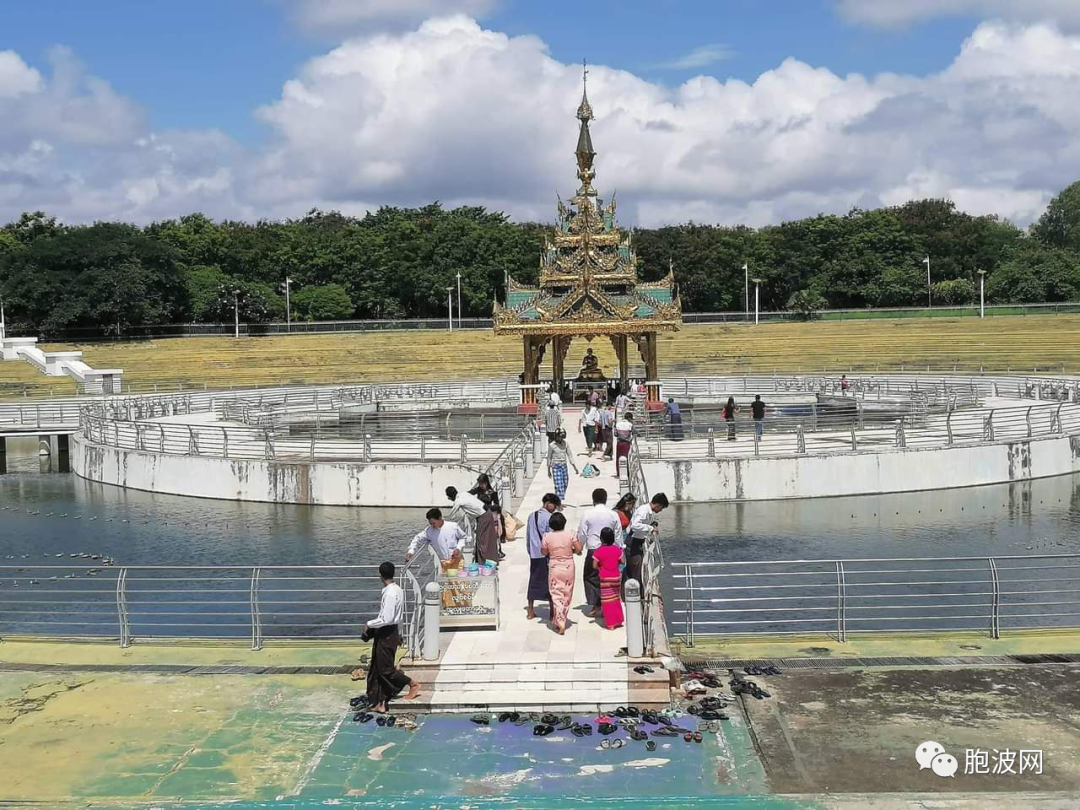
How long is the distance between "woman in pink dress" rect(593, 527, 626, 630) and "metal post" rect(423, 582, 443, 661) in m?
2.22

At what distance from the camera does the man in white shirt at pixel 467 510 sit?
16.4m

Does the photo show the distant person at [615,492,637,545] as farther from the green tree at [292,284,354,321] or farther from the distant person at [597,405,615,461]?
the green tree at [292,284,354,321]

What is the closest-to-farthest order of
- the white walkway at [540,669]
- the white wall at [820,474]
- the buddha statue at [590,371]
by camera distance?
the white walkway at [540,669] → the white wall at [820,474] → the buddha statue at [590,371]

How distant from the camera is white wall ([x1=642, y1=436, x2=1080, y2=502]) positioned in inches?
1137

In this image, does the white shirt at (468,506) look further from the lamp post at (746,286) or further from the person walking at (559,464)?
the lamp post at (746,286)

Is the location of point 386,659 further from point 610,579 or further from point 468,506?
point 468,506

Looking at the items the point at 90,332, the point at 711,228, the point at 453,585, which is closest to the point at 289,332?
the point at 90,332

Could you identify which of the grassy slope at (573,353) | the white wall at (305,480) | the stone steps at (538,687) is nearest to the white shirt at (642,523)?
the stone steps at (538,687)

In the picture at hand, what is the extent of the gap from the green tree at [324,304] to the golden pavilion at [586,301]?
5825 cm

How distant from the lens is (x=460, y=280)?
104375 mm

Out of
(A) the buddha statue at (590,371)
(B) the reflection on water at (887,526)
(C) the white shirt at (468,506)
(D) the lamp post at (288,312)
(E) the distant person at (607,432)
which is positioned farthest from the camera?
(D) the lamp post at (288,312)

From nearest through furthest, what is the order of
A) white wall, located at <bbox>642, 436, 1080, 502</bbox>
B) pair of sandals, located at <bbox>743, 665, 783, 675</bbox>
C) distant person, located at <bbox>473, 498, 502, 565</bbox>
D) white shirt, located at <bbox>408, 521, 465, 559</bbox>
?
pair of sandals, located at <bbox>743, 665, 783, 675</bbox> → white shirt, located at <bbox>408, 521, 465, 559</bbox> → distant person, located at <bbox>473, 498, 502, 565</bbox> → white wall, located at <bbox>642, 436, 1080, 502</bbox>

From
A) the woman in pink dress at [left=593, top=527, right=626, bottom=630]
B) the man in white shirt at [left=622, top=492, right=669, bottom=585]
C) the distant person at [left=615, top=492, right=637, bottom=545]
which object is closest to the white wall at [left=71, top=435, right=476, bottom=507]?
the distant person at [left=615, top=492, right=637, bottom=545]

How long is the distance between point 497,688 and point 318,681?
244 cm
